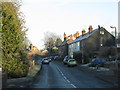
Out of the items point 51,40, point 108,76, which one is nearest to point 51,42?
point 51,40

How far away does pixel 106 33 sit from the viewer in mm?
58625

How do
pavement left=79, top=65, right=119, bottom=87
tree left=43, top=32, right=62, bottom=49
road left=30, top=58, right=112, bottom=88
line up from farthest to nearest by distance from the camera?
tree left=43, top=32, right=62, bottom=49 → pavement left=79, top=65, right=119, bottom=87 → road left=30, top=58, right=112, bottom=88

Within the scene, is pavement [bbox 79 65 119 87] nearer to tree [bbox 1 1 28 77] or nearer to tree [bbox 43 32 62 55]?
tree [bbox 1 1 28 77]

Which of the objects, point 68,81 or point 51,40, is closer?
point 68,81

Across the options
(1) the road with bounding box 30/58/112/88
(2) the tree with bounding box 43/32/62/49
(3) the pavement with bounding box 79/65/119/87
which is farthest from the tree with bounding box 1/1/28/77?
(2) the tree with bounding box 43/32/62/49

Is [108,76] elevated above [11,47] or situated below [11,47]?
below

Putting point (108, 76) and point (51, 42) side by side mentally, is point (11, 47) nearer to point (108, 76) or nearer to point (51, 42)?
point (108, 76)

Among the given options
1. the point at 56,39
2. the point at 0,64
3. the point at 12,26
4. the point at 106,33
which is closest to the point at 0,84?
the point at 0,64

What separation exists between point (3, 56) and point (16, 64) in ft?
4.73

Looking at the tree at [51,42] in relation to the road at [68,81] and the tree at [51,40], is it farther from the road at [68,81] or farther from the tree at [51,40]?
the road at [68,81]

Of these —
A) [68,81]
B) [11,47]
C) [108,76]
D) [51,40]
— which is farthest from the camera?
A: [51,40]

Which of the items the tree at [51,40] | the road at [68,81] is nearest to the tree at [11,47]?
the road at [68,81]

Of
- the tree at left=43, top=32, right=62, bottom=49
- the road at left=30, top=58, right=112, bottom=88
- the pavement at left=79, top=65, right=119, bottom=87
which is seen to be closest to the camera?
the road at left=30, top=58, right=112, bottom=88

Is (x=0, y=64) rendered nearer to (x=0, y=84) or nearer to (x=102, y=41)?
(x=0, y=84)
